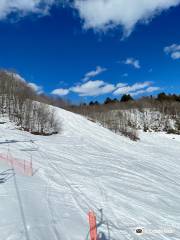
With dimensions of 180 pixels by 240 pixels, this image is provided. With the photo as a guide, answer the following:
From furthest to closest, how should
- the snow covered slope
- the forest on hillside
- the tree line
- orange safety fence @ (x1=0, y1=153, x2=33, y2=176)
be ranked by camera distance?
the forest on hillside
the tree line
orange safety fence @ (x1=0, y1=153, x2=33, y2=176)
the snow covered slope

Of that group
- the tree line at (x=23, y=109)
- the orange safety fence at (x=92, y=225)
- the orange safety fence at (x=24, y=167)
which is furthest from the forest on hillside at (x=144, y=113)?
the orange safety fence at (x=92, y=225)

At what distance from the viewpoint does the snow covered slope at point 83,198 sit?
10.1 meters

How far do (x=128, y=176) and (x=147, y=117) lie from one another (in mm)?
71377

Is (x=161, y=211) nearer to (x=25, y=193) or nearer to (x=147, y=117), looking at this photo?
(x=25, y=193)

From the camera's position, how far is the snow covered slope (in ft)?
33.0

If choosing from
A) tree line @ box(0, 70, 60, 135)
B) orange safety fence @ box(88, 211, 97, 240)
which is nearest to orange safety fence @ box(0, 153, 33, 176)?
orange safety fence @ box(88, 211, 97, 240)

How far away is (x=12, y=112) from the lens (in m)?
56.7

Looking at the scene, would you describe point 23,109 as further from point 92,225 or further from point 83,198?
point 92,225

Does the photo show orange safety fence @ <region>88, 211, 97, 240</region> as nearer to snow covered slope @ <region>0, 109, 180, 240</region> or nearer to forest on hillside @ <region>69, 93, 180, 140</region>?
snow covered slope @ <region>0, 109, 180, 240</region>

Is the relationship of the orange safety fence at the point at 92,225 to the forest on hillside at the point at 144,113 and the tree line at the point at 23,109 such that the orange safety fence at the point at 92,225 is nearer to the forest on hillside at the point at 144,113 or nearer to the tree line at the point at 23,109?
the tree line at the point at 23,109

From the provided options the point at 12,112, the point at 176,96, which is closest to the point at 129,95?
the point at 176,96

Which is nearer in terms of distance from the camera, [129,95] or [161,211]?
[161,211]

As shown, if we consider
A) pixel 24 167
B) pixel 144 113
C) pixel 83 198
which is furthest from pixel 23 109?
pixel 144 113

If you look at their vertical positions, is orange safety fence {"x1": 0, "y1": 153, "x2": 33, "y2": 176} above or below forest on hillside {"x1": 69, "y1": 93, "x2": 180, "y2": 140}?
below
